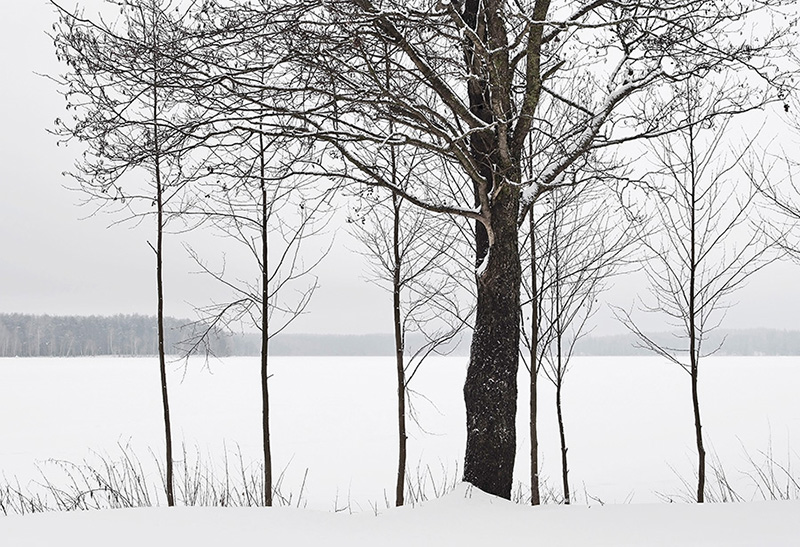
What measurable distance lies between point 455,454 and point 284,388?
16624 mm

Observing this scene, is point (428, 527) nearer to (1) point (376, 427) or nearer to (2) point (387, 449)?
(2) point (387, 449)

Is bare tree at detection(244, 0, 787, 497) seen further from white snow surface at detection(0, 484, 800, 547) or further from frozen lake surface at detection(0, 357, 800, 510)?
frozen lake surface at detection(0, 357, 800, 510)

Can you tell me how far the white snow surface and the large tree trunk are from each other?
3.37 ft

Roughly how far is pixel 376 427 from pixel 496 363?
15928mm

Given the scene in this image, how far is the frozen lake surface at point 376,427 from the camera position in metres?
14.7

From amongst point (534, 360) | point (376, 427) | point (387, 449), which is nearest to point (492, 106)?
point (534, 360)

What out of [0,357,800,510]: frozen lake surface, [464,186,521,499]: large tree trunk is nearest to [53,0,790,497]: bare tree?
[464,186,521,499]: large tree trunk

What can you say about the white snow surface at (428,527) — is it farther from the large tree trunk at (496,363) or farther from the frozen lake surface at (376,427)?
the frozen lake surface at (376,427)

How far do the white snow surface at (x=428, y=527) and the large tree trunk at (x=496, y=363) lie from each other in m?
1.03

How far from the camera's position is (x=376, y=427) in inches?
822

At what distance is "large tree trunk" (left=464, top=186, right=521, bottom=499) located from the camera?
5500 millimetres

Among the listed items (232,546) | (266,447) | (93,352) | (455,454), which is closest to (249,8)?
(232,546)

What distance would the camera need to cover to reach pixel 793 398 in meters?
25.6

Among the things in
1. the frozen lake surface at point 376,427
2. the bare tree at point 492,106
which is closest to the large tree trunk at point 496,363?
the bare tree at point 492,106
